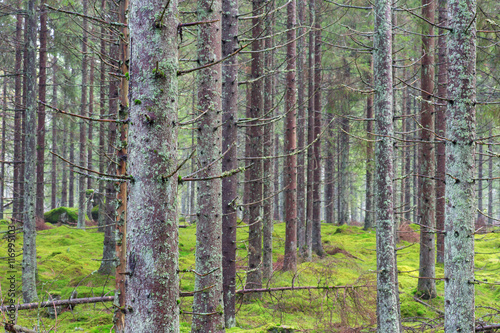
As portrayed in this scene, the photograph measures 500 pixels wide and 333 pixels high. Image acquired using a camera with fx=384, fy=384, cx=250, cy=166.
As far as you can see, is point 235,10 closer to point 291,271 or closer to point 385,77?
point 385,77

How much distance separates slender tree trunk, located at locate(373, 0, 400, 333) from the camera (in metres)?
6.14

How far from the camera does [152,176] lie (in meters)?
2.44

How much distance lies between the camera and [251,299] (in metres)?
9.30

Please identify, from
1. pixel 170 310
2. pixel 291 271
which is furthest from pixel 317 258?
pixel 170 310

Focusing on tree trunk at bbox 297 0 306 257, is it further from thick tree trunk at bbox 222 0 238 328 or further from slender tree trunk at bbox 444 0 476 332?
slender tree trunk at bbox 444 0 476 332

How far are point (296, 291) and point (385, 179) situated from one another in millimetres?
5161

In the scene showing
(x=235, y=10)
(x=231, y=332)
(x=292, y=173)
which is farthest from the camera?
(x=292, y=173)

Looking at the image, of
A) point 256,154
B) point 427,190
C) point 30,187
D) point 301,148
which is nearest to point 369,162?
point 301,148

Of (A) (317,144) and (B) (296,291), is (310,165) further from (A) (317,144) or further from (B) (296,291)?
(B) (296,291)

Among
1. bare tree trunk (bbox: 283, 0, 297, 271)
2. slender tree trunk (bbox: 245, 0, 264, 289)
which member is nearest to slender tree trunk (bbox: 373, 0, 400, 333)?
slender tree trunk (bbox: 245, 0, 264, 289)

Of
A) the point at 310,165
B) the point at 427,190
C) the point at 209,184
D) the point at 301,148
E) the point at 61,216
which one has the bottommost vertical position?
the point at 61,216

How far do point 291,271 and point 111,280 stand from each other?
17.0 feet

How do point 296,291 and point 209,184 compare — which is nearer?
point 209,184

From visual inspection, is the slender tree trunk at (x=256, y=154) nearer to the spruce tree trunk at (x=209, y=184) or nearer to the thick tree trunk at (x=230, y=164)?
the thick tree trunk at (x=230, y=164)
